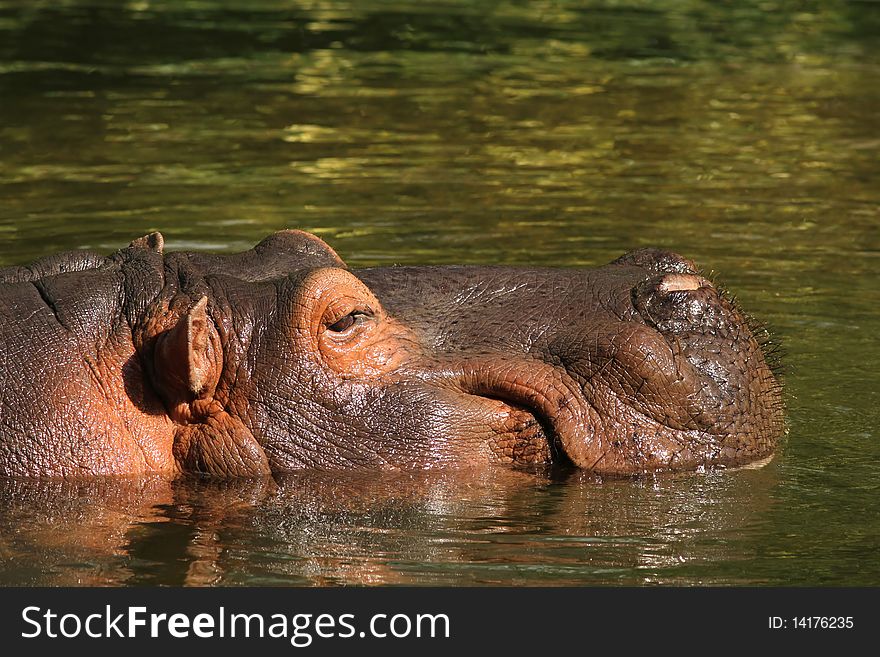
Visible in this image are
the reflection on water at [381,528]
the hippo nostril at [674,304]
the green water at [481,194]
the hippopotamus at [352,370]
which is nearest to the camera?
the reflection on water at [381,528]

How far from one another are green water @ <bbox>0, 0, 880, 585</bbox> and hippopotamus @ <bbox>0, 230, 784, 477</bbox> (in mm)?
172

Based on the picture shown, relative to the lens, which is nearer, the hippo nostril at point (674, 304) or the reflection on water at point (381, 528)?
the reflection on water at point (381, 528)

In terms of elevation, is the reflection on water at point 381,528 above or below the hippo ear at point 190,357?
below

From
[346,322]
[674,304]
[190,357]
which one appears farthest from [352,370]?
[674,304]

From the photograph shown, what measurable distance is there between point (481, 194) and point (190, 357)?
321 inches

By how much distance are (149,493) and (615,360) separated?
198cm

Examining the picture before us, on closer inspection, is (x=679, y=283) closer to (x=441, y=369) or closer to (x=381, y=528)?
(x=441, y=369)

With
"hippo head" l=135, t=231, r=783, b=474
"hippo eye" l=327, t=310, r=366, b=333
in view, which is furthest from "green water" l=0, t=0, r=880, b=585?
"hippo eye" l=327, t=310, r=366, b=333

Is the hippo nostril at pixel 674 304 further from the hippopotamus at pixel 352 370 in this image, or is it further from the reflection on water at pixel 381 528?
the reflection on water at pixel 381 528

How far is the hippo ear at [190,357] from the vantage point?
6547mm

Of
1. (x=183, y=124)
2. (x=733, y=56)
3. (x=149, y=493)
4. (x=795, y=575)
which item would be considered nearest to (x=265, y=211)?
(x=183, y=124)

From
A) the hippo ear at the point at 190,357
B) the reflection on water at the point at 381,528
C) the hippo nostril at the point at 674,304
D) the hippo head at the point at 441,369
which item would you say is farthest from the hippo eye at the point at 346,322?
the hippo nostril at the point at 674,304

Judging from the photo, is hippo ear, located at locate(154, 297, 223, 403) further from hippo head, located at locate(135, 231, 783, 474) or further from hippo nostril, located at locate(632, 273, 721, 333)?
hippo nostril, located at locate(632, 273, 721, 333)

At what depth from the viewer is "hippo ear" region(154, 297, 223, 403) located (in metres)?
6.55
